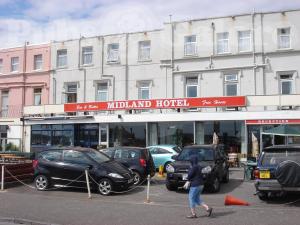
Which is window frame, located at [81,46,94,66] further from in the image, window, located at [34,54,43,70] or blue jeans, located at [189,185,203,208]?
blue jeans, located at [189,185,203,208]

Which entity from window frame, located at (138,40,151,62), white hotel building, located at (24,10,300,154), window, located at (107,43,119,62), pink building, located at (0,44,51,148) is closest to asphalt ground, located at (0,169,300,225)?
white hotel building, located at (24,10,300,154)

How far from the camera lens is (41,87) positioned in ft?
122

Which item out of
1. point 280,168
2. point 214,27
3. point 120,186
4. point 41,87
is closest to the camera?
point 280,168

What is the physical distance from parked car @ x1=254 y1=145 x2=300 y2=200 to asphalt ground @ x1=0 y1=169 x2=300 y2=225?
1.69ft

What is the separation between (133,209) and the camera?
1194 cm

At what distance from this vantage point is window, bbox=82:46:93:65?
116 ft

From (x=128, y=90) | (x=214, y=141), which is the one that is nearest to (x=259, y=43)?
(x=214, y=141)

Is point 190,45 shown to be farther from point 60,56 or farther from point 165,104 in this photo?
point 60,56

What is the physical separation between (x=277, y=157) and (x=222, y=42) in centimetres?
1989

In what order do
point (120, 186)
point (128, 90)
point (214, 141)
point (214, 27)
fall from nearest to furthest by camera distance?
point (120, 186)
point (214, 141)
point (214, 27)
point (128, 90)

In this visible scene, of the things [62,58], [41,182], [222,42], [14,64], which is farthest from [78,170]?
[14,64]

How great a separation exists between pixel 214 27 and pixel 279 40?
457 cm

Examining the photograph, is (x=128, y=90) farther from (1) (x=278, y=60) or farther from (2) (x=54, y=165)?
(2) (x=54, y=165)

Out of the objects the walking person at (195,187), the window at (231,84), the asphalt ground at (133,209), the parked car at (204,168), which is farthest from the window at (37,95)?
the walking person at (195,187)
